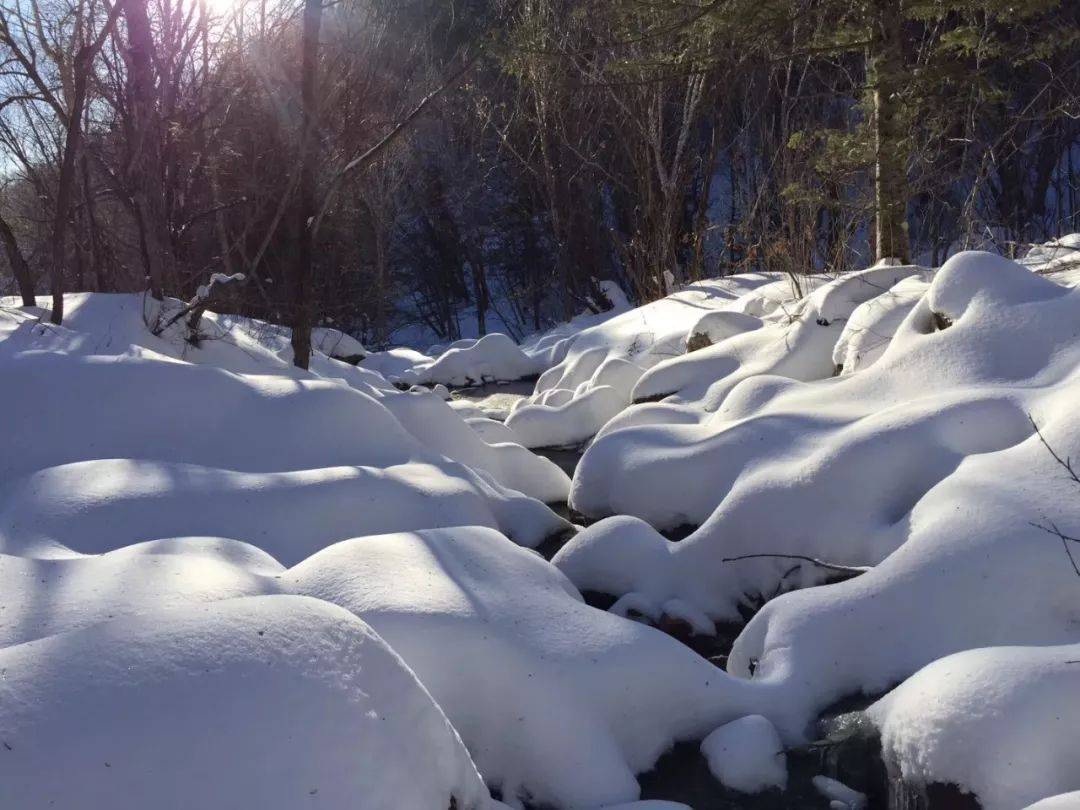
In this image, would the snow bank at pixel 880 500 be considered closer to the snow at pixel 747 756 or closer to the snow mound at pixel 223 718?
the snow at pixel 747 756

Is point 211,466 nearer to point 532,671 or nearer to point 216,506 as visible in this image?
point 216,506

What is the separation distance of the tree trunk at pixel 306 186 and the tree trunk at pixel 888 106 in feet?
13.2

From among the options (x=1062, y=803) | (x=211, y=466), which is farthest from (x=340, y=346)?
(x=1062, y=803)

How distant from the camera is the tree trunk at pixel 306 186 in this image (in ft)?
21.6

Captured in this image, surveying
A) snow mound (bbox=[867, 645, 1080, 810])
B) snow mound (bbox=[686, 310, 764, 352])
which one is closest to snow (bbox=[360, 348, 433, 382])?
snow mound (bbox=[686, 310, 764, 352])

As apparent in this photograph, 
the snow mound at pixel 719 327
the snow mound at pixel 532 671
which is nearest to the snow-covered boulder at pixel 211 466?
the snow mound at pixel 532 671

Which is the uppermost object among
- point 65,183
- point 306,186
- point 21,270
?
point 65,183

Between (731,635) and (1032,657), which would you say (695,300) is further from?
(1032,657)

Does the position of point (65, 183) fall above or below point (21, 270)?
above

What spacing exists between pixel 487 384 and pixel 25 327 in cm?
631

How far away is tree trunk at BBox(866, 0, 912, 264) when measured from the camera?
700 cm

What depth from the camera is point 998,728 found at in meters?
2.41

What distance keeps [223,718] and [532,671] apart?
1128mm

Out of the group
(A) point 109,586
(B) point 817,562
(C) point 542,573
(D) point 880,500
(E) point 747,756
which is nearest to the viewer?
(A) point 109,586
